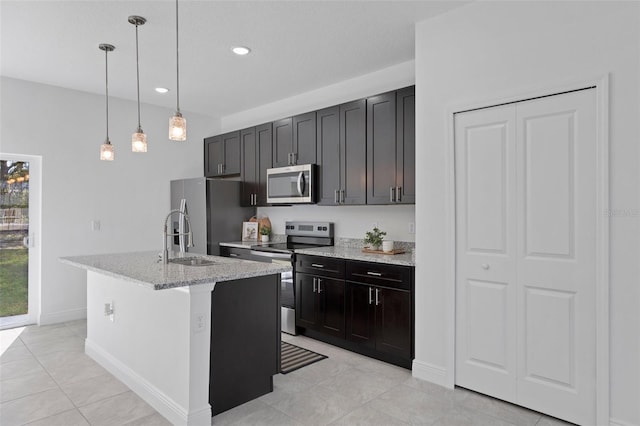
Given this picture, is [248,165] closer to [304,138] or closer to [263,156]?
[263,156]

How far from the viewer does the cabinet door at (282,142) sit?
4633 millimetres

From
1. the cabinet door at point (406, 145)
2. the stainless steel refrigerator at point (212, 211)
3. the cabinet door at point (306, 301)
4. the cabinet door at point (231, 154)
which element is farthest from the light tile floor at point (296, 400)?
the cabinet door at point (231, 154)

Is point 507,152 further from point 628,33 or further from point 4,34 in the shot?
point 4,34

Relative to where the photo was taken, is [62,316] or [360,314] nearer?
[360,314]

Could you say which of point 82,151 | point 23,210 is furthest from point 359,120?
point 23,210

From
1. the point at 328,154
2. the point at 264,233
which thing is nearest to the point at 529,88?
the point at 328,154

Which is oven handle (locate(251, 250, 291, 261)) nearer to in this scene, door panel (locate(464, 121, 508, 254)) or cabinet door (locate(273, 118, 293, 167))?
cabinet door (locate(273, 118, 293, 167))

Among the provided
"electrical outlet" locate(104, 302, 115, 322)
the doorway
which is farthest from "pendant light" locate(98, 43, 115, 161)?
the doorway

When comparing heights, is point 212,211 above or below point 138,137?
below

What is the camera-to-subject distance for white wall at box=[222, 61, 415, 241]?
3943 mm

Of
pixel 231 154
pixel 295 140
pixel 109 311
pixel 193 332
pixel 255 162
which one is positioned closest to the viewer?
pixel 193 332

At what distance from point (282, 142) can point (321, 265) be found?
165cm

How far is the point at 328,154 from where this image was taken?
13.8 feet

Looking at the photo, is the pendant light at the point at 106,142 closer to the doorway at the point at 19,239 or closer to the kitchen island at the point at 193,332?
the kitchen island at the point at 193,332
